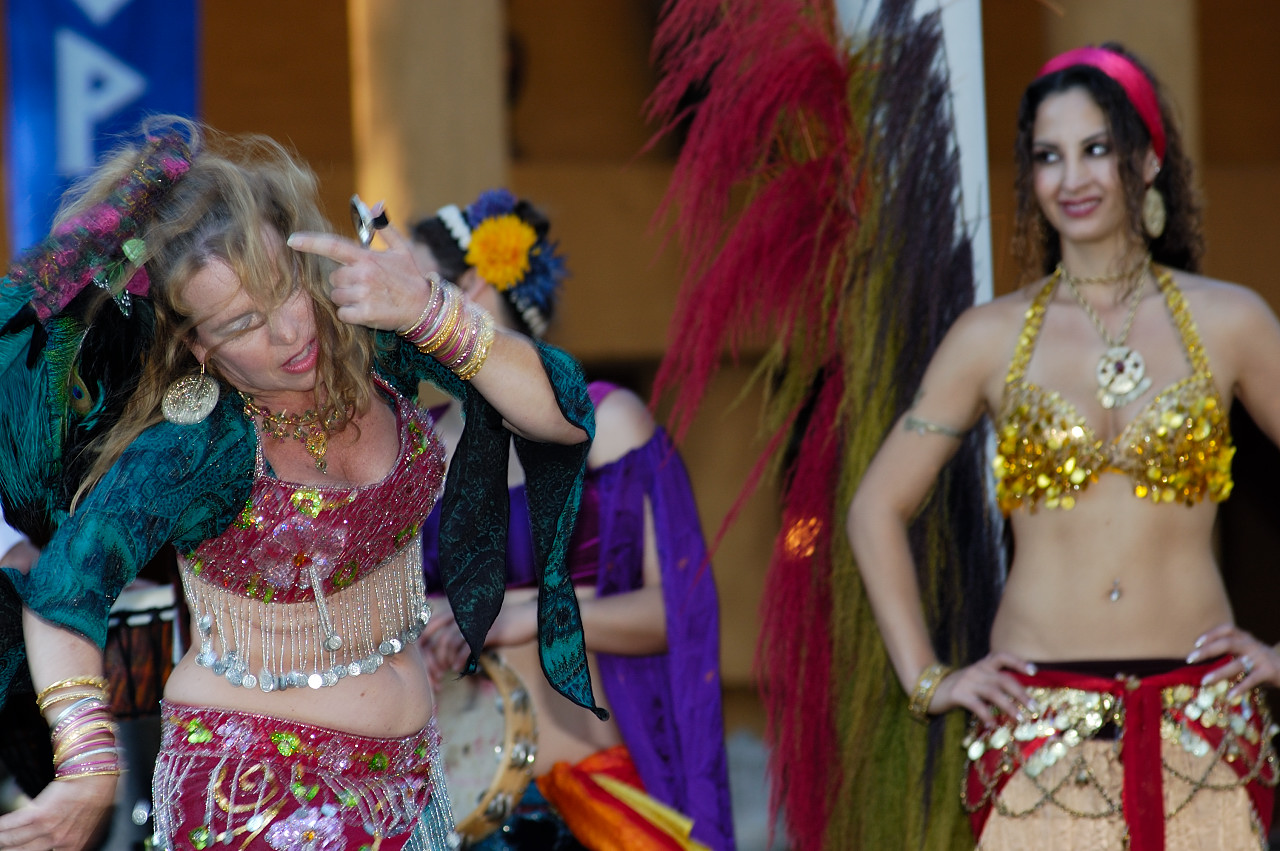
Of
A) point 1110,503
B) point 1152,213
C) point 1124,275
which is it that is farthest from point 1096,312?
point 1110,503

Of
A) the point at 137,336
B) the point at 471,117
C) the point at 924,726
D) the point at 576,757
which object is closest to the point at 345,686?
the point at 137,336

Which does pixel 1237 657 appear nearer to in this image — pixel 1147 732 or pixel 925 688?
pixel 1147 732

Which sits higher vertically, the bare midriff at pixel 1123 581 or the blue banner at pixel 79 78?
the blue banner at pixel 79 78

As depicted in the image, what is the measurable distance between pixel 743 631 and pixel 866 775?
4.53 m

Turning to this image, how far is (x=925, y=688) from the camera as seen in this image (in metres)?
2.54

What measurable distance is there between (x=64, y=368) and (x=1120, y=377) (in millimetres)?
1583

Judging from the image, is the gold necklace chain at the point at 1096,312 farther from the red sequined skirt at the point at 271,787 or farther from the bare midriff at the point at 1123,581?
the red sequined skirt at the point at 271,787

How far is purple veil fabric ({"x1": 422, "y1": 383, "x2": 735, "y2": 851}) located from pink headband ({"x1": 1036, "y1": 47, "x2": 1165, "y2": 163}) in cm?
107

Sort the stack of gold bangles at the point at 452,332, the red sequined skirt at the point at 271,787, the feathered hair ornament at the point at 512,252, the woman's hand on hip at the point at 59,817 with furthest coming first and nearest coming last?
1. the feathered hair ornament at the point at 512,252
2. the red sequined skirt at the point at 271,787
3. the stack of gold bangles at the point at 452,332
4. the woman's hand on hip at the point at 59,817

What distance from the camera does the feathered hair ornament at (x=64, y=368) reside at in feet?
6.18

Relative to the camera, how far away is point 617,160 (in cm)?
708

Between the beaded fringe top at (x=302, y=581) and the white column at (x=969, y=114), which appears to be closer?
the beaded fringe top at (x=302, y=581)

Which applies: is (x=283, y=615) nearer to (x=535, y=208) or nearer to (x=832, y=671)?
(x=832, y=671)

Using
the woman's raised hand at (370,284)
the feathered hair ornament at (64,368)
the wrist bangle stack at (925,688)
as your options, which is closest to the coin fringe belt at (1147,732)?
the wrist bangle stack at (925,688)
